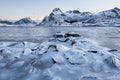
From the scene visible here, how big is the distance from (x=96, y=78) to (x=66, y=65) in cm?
238

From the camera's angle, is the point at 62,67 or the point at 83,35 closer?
the point at 62,67

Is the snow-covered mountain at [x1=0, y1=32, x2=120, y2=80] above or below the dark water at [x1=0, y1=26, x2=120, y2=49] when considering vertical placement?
above

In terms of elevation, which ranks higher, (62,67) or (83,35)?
(62,67)

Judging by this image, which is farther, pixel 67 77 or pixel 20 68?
pixel 20 68

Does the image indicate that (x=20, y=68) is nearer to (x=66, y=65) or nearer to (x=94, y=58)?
(x=66, y=65)

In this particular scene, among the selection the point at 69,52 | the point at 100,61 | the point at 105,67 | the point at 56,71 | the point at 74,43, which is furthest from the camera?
the point at 74,43

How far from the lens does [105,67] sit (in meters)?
10.8

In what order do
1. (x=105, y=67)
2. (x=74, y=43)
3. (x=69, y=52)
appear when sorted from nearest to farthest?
(x=105, y=67) < (x=69, y=52) < (x=74, y=43)

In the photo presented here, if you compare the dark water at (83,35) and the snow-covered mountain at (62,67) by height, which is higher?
the snow-covered mountain at (62,67)

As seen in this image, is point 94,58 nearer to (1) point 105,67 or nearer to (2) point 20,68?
(1) point 105,67

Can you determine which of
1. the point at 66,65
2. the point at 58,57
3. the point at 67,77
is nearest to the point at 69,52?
the point at 58,57

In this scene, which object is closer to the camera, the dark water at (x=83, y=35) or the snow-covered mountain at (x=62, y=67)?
the snow-covered mountain at (x=62, y=67)

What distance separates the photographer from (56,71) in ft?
33.2

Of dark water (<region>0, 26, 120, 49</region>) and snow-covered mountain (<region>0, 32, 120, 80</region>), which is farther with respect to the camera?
dark water (<region>0, 26, 120, 49</region>)
